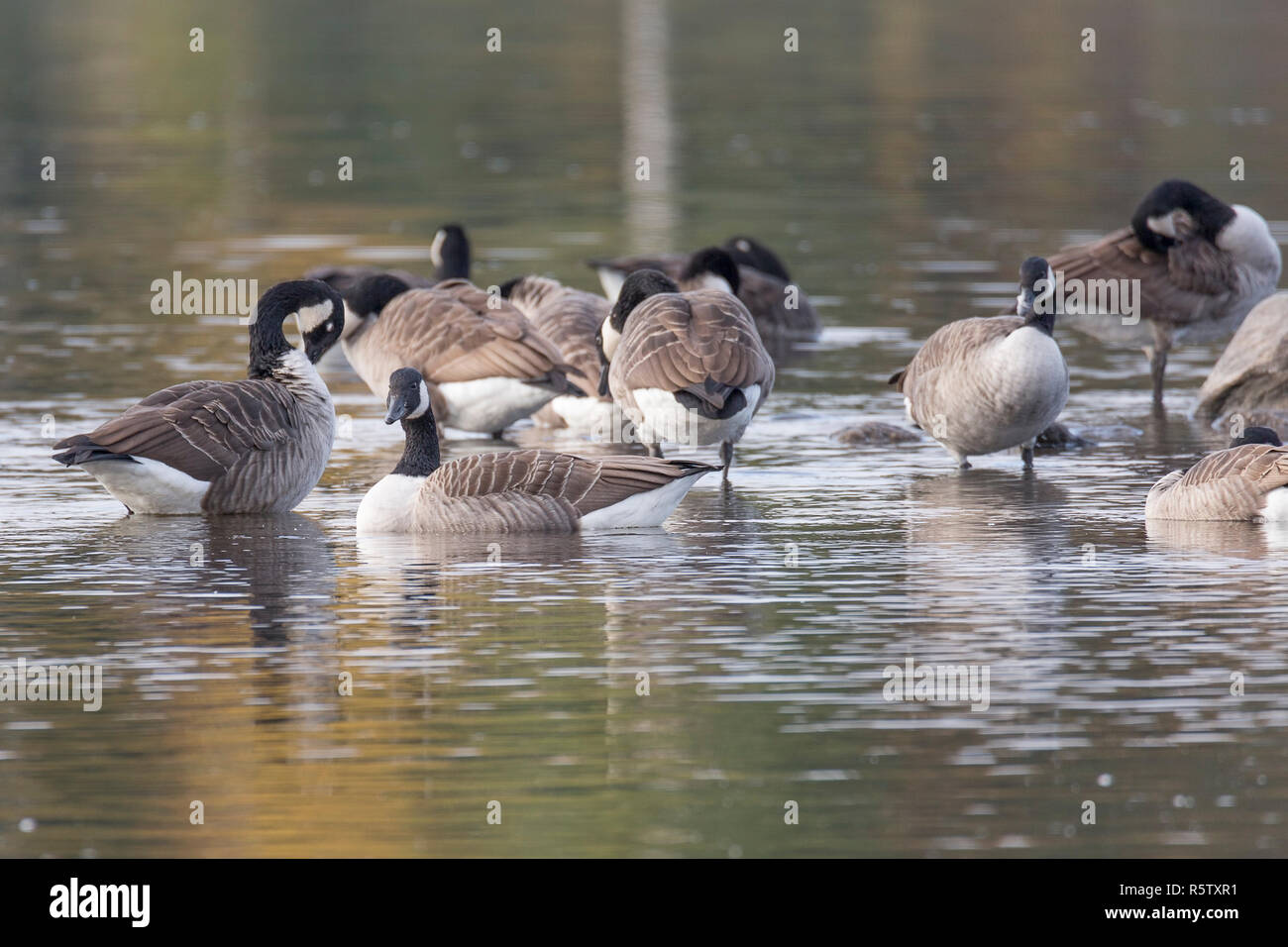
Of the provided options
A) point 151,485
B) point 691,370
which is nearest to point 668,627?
point 691,370

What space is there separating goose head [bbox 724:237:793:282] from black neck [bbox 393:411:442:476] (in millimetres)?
10619

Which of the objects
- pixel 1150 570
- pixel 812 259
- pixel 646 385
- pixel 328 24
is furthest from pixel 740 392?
pixel 328 24

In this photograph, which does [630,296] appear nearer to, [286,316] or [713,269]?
[286,316]

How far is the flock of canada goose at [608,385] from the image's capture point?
12992 millimetres

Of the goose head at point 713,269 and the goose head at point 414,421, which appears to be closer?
the goose head at point 414,421

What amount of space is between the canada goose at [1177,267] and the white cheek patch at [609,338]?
451 cm

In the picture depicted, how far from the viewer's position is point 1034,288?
583 inches

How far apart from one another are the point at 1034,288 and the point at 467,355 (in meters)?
4.55

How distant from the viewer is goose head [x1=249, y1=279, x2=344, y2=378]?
568 inches

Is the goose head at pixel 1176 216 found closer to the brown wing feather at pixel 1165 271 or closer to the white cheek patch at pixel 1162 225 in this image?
the white cheek patch at pixel 1162 225

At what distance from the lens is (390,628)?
35.4 ft

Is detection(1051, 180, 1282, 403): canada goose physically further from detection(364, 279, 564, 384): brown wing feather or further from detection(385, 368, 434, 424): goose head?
detection(385, 368, 434, 424): goose head

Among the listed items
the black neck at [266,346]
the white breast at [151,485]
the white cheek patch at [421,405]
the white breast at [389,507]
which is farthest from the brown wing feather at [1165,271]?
the white breast at [151,485]

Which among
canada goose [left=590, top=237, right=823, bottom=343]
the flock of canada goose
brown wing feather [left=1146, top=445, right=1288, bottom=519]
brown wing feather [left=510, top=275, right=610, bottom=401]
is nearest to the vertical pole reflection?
canada goose [left=590, top=237, right=823, bottom=343]
